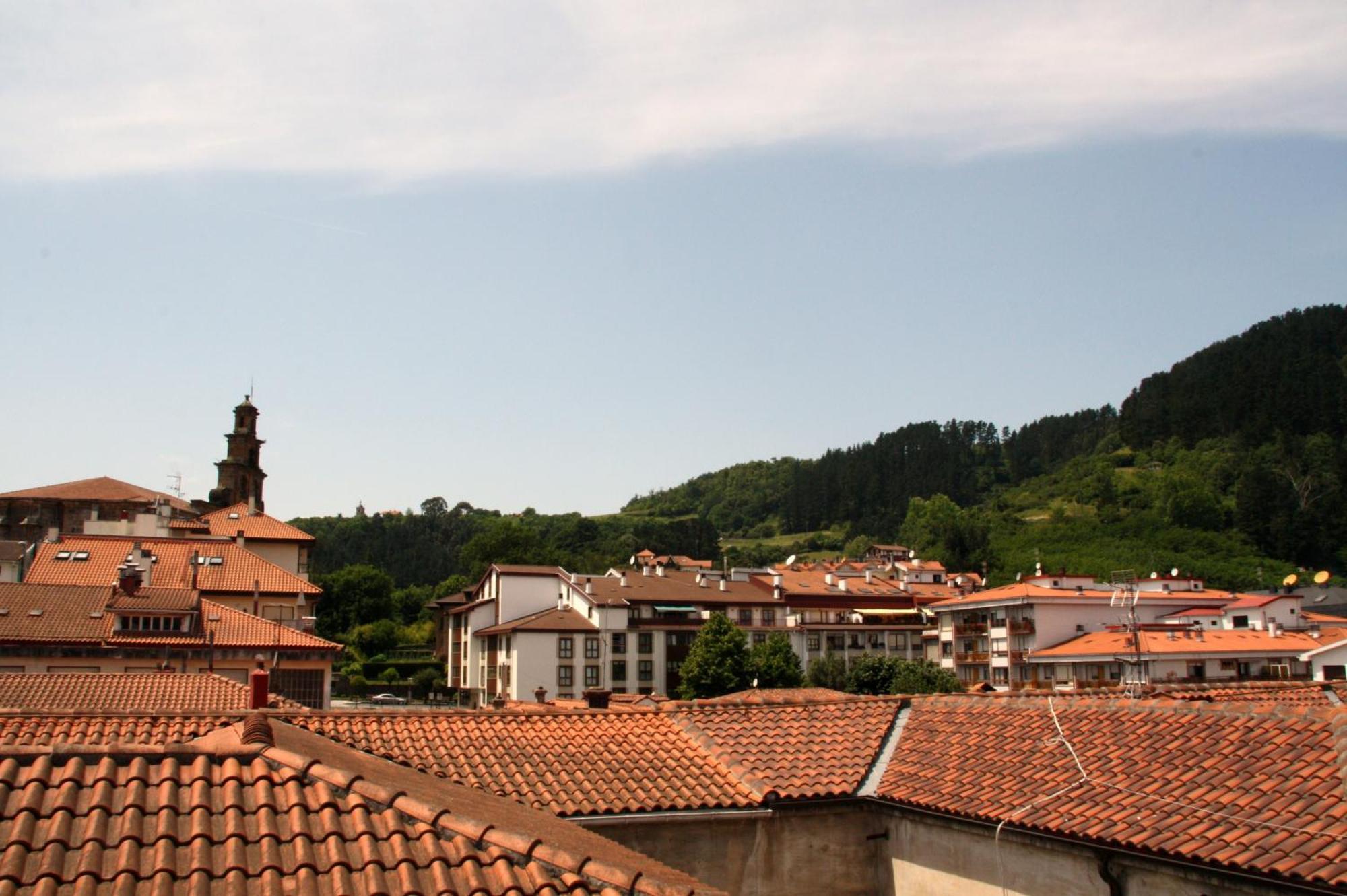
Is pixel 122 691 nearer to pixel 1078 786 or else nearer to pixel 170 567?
pixel 1078 786

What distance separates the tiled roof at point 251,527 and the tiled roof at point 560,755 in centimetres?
5160

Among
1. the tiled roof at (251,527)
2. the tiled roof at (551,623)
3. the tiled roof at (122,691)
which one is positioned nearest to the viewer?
the tiled roof at (122,691)

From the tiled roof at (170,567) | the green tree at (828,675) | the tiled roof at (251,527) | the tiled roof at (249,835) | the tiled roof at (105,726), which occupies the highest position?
the tiled roof at (251,527)

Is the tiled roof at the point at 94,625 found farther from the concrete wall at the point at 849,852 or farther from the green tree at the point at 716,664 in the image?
the concrete wall at the point at 849,852

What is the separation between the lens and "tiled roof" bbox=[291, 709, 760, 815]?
12898 millimetres

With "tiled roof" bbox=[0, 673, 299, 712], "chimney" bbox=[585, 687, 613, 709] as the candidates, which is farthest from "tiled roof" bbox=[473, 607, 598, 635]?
"chimney" bbox=[585, 687, 613, 709]

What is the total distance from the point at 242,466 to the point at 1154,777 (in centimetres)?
9172

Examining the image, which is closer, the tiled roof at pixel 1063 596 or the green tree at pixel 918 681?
the green tree at pixel 918 681

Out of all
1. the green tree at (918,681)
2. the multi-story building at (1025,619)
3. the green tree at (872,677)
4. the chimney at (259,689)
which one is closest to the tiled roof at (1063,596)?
the multi-story building at (1025,619)

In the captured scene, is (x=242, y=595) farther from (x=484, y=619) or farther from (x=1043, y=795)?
(x=1043, y=795)

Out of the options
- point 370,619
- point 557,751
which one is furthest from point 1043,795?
point 370,619

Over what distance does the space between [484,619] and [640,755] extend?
2741 inches

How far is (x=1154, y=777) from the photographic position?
37.8 feet

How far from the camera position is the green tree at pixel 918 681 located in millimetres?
63531
